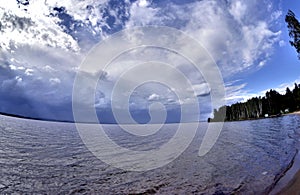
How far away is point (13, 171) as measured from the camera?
687 inches

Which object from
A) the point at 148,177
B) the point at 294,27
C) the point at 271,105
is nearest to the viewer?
the point at 148,177

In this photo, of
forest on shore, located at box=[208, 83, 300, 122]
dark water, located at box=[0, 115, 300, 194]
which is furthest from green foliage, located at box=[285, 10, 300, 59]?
forest on shore, located at box=[208, 83, 300, 122]

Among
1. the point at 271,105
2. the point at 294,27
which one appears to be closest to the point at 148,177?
the point at 294,27

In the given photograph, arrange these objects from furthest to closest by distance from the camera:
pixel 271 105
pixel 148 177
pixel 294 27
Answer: pixel 271 105, pixel 294 27, pixel 148 177

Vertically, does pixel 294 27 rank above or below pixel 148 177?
above

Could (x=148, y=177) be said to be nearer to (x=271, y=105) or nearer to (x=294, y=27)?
(x=294, y=27)

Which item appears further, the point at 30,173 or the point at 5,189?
the point at 30,173

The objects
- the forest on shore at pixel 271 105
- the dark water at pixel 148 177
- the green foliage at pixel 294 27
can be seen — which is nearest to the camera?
the dark water at pixel 148 177

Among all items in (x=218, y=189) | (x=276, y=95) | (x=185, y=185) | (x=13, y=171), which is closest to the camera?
(x=218, y=189)

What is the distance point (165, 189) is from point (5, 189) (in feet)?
33.7

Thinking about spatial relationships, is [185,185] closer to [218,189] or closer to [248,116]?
[218,189]

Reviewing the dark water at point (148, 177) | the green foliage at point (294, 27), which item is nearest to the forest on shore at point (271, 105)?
the green foliage at point (294, 27)

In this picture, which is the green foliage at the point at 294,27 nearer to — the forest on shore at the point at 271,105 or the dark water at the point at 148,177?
the dark water at the point at 148,177

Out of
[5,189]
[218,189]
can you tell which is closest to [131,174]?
[218,189]
